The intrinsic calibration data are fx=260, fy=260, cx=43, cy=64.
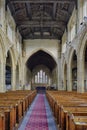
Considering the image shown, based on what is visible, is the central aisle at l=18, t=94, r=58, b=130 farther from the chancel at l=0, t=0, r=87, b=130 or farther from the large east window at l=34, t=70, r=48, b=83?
the large east window at l=34, t=70, r=48, b=83

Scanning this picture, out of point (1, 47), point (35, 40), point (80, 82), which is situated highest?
point (35, 40)

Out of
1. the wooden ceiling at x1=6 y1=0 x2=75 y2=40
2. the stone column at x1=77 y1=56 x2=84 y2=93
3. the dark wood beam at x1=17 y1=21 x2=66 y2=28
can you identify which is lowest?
the stone column at x1=77 y1=56 x2=84 y2=93

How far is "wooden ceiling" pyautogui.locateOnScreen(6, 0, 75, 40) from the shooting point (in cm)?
2253

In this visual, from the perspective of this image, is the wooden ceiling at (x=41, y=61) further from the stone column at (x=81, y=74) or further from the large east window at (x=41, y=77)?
the stone column at (x=81, y=74)

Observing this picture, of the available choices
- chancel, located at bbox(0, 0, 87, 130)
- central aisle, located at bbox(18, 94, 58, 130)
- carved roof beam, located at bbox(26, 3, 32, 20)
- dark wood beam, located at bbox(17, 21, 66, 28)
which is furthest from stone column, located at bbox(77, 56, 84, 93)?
central aisle, located at bbox(18, 94, 58, 130)

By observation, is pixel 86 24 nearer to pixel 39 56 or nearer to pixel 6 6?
pixel 6 6

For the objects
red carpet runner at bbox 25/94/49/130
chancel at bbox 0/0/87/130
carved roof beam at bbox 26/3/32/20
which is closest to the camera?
red carpet runner at bbox 25/94/49/130

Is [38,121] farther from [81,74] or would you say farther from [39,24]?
[39,24]

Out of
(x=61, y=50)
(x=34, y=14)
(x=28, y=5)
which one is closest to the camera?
(x=28, y=5)

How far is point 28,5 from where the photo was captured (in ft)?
74.7

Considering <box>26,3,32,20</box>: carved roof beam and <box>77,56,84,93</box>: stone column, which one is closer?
<box>77,56,84,93</box>: stone column

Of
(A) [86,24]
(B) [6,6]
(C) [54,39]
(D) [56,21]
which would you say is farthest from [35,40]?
(A) [86,24]

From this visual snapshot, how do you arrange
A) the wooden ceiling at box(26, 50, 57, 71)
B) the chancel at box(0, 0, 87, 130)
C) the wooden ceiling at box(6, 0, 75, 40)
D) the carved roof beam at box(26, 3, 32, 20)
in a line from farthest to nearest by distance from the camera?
the wooden ceiling at box(26, 50, 57, 71) → the carved roof beam at box(26, 3, 32, 20) → the wooden ceiling at box(6, 0, 75, 40) → the chancel at box(0, 0, 87, 130)

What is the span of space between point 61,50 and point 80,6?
45.6 feet
